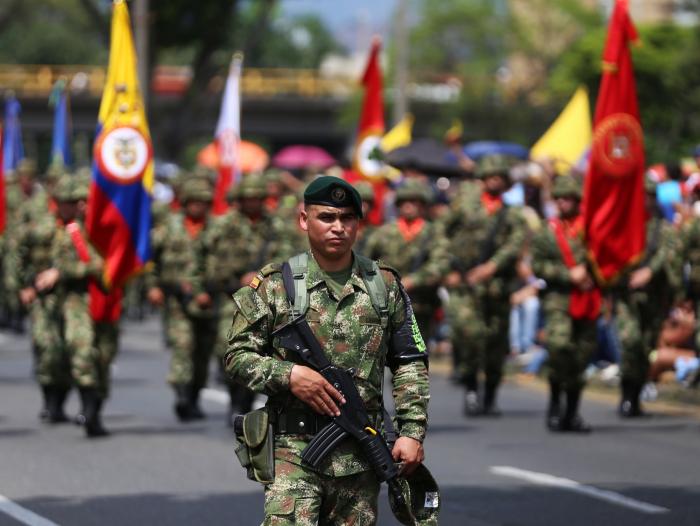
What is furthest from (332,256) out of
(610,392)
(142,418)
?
(610,392)

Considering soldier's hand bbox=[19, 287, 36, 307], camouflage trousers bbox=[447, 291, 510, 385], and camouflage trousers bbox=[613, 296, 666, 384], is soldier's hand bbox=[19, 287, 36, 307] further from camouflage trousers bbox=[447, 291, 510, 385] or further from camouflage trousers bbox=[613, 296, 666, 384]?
camouflage trousers bbox=[613, 296, 666, 384]

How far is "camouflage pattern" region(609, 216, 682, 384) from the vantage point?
1532 centimetres

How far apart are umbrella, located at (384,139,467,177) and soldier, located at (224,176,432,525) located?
635 inches

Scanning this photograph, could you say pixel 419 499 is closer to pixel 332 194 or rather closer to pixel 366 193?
pixel 332 194

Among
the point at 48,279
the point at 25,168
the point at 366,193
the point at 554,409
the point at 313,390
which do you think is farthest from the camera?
the point at 25,168

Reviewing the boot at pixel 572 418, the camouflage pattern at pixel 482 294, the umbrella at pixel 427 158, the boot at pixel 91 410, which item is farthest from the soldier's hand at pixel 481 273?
the umbrella at pixel 427 158

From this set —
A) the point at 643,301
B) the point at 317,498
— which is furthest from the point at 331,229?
the point at 643,301

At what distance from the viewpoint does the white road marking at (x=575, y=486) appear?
35.2 ft

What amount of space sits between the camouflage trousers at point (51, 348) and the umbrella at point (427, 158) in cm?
905

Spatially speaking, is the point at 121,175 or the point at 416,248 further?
the point at 416,248

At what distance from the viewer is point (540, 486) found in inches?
453

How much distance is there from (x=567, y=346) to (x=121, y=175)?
12.8 ft

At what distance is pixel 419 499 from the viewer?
6.87 metres

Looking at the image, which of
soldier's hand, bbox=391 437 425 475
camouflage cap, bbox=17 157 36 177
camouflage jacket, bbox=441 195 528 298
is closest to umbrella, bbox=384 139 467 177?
camouflage cap, bbox=17 157 36 177
